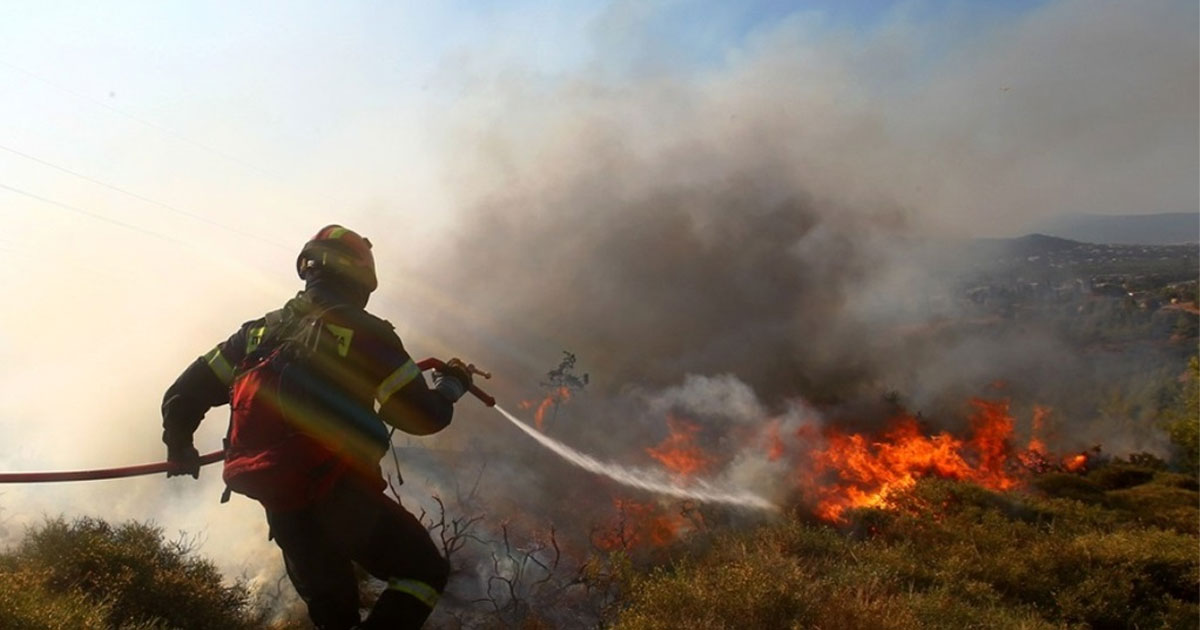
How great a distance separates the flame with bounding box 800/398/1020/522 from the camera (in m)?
13.2

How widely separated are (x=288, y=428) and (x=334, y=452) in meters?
0.19

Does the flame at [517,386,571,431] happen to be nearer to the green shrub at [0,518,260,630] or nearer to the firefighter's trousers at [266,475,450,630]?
the green shrub at [0,518,260,630]

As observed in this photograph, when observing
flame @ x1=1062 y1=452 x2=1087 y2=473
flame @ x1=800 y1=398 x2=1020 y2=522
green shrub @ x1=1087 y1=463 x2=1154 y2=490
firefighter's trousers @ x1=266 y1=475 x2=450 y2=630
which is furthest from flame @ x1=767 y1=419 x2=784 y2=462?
firefighter's trousers @ x1=266 y1=475 x2=450 y2=630

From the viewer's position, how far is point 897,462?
15453 mm

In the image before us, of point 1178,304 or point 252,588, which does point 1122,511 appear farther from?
point 1178,304

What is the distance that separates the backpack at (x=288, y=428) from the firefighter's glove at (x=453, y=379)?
0.48 m

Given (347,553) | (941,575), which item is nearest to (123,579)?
(347,553)

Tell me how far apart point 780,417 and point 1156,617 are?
10.7 meters

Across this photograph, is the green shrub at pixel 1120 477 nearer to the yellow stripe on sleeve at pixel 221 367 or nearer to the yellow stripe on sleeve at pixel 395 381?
the yellow stripe on sleeve at pixel 395 381

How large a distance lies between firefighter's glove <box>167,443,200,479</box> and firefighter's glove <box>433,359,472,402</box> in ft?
3.63

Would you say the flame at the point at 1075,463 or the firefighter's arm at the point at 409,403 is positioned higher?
the firefighter's arm at the point at 409,403

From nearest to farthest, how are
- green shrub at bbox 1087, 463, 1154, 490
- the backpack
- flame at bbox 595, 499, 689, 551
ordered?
the backpack
flame at bbox 595, 499, 689, 551
green shrub at bbox 1087, 463, 1154, 490

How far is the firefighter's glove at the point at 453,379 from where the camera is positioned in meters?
3.00

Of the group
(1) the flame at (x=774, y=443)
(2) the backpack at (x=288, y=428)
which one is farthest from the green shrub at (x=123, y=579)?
(1) the flame at (x=774, y=443)
